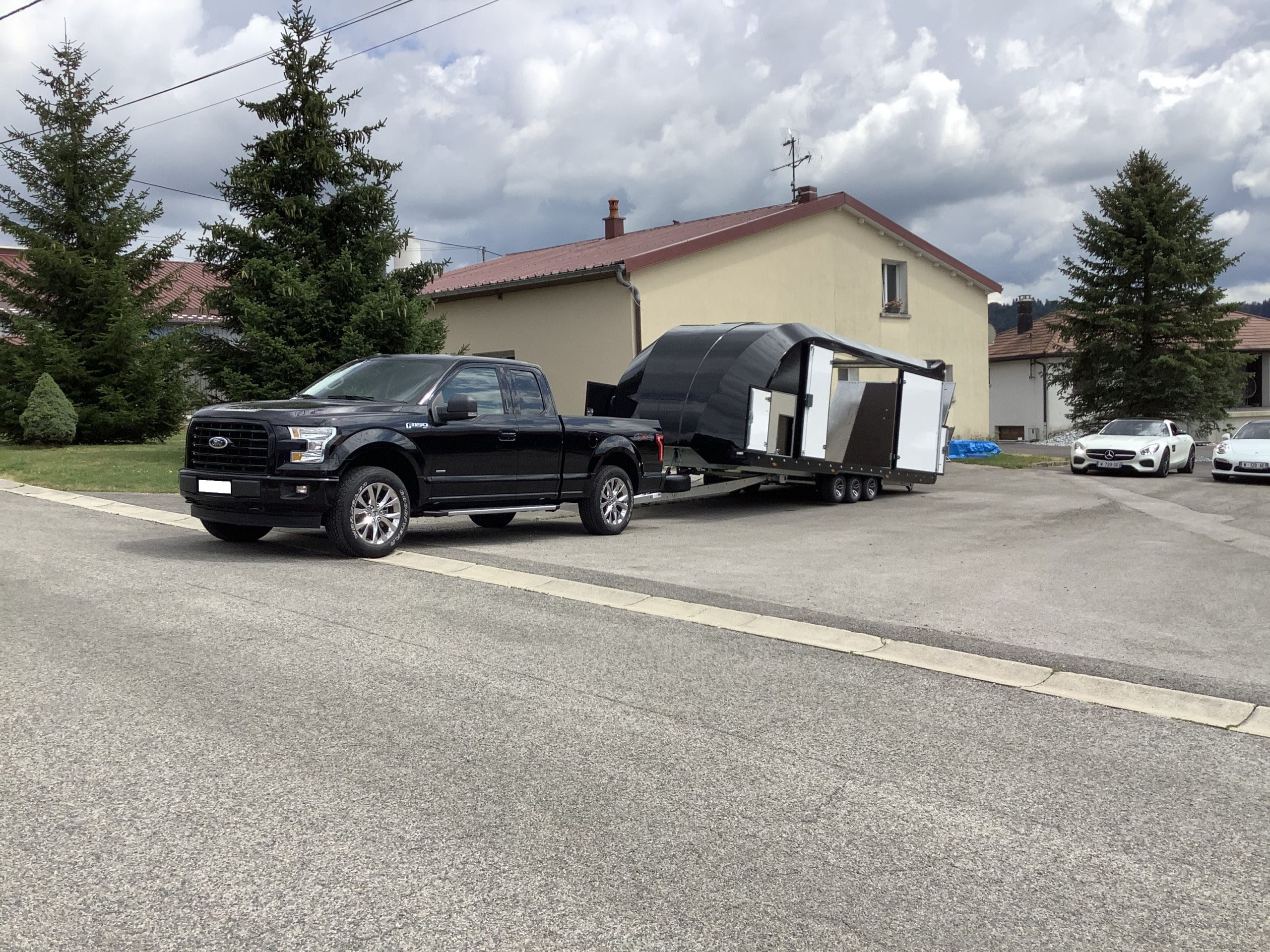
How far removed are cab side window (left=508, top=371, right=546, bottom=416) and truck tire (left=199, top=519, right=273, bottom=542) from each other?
2.82m

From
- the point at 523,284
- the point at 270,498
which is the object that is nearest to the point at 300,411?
the point at 270,498

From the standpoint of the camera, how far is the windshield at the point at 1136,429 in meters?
26.5

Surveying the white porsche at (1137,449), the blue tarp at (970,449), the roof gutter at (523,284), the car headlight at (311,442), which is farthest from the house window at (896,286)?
the car headlight at (311,442)

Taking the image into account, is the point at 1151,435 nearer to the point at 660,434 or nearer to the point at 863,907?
the point at 660,434

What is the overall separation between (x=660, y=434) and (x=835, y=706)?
827 cm

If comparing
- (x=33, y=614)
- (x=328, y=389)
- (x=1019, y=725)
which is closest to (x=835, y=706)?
(x=1019, y=725)

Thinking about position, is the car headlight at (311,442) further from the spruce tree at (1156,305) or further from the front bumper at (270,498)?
the spruce tree at (1156,305)

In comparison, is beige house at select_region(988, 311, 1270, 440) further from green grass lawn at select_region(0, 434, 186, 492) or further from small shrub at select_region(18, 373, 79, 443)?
small shrub at select_region(18, 373, 79, 443)

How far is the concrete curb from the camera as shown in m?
5.71

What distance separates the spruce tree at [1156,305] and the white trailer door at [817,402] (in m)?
22.2

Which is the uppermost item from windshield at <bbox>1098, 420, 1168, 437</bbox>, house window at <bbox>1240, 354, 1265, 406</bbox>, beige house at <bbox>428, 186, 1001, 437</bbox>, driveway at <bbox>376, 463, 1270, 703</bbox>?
beige house at <bbox>428, 186, 1001, 437</bbox>

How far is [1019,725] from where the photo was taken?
5371mm

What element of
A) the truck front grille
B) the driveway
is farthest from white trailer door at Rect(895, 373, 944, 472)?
the truck front grille

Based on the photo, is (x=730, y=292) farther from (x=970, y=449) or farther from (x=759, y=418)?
(x=759, y=418)
